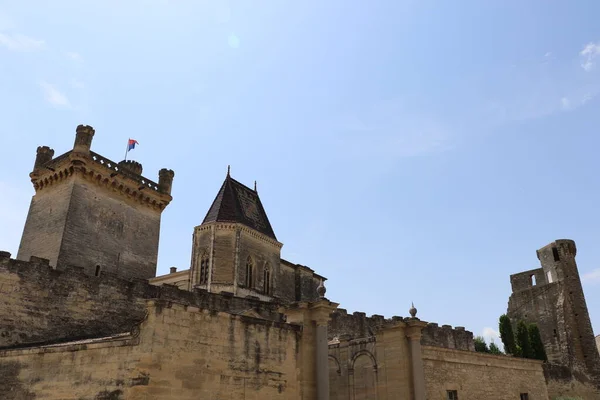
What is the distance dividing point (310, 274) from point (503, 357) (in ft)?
52.7

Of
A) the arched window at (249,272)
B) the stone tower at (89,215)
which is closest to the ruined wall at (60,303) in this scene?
the stone tower at (89,215)

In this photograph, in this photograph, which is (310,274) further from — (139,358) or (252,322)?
(139,358)

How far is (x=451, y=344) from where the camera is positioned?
3369cm

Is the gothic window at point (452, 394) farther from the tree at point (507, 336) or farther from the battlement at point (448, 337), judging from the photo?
the tree at point (507, 336)

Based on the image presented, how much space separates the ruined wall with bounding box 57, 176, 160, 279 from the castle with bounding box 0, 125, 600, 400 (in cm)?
6

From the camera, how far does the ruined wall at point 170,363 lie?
37.2ft

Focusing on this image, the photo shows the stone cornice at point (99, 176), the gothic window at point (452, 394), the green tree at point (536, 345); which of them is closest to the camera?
the gothic window at point (452, 394)

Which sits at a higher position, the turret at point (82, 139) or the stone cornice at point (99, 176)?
the turret at point (82, 139)

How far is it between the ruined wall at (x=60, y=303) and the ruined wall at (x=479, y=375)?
962 cm

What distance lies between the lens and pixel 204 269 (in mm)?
30859

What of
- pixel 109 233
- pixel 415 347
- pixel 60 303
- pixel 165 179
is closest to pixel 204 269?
pixel 165 179

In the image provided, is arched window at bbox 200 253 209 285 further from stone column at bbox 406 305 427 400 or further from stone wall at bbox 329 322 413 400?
stone column at bbox 406 305 427 400

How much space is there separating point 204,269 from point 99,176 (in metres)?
8.60

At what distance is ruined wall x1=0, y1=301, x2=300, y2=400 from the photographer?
37.2ft
